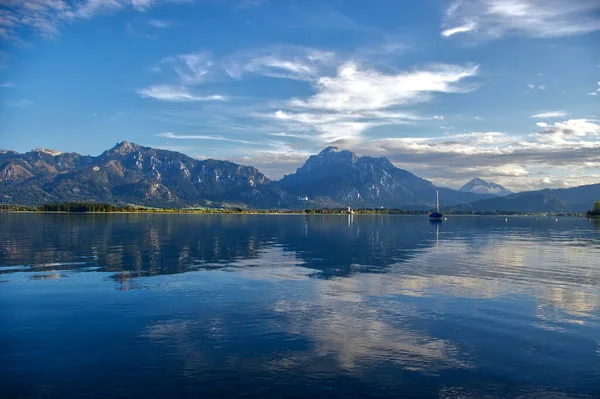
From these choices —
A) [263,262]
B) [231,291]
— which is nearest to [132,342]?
[231,291]

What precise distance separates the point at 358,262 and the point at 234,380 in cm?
5171

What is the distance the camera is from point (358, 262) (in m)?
73.9

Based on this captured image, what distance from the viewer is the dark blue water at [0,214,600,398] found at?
23.8 meters

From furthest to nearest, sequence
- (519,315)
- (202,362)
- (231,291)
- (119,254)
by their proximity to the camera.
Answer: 1. (119,254)
2. (231,291)
3. (519,315)
4. (202,362)

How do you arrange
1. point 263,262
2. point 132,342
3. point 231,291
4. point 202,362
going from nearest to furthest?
1. point 202,362
2. point 132,342
3. point 231,291
4. point 263,262

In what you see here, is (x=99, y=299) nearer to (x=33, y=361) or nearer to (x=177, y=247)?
(x=33, y=361)

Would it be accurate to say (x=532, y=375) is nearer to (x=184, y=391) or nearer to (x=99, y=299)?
(x=184, y=391)

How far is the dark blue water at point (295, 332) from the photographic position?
936 inches

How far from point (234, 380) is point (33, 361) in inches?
511

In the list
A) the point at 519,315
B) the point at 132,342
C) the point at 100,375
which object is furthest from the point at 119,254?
the point at 519,315

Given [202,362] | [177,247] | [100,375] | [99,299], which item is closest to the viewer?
[100,375]

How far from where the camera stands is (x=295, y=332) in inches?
1282

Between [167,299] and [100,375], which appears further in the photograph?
[167,299]

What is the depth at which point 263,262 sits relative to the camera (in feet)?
236
